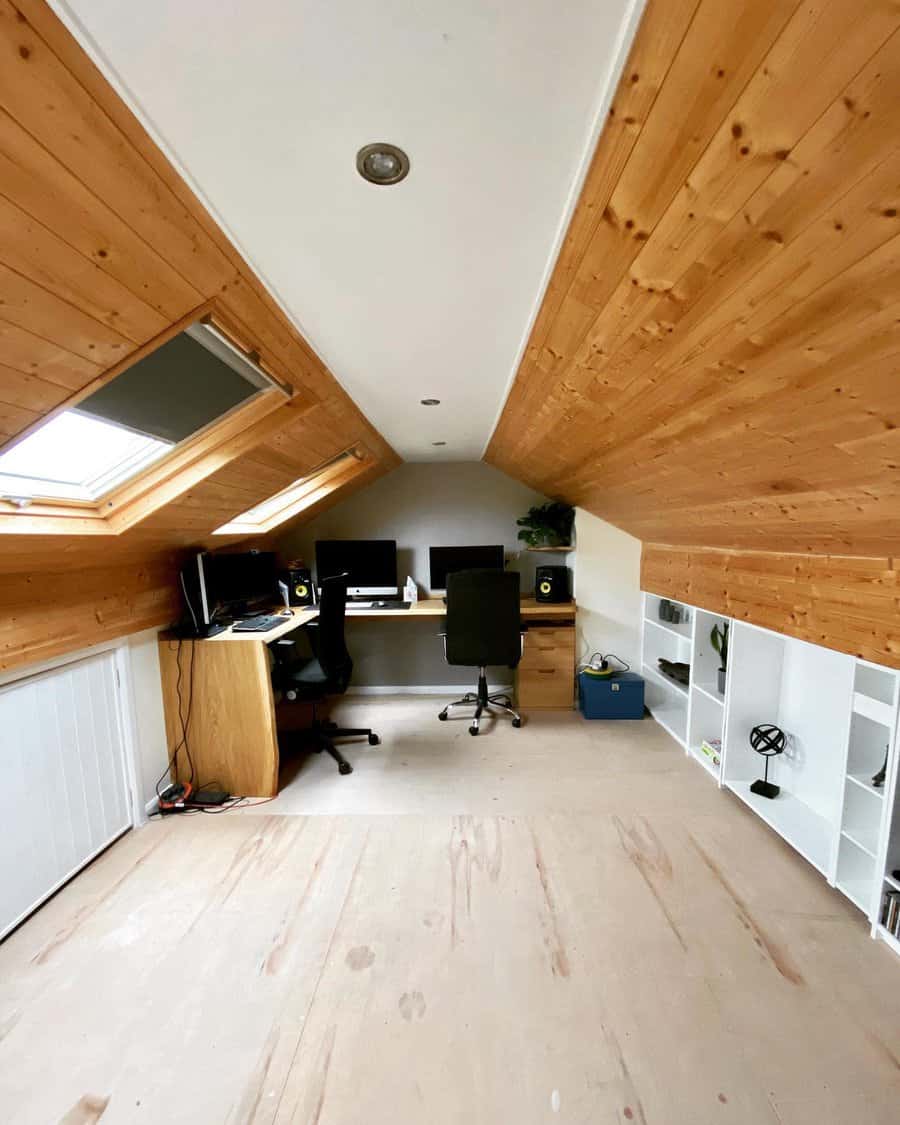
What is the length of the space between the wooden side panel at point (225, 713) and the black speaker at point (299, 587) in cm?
115

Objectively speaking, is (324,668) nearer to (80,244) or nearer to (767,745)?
(80,244)

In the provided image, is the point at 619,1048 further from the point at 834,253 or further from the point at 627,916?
the point at 834,253

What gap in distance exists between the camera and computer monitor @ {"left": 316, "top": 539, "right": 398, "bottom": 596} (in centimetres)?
388

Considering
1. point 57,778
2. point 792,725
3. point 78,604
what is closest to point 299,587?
point 78,604

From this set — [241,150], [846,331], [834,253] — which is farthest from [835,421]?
[241,150]

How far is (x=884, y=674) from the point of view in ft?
5.63

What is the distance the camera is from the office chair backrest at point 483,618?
3131mm

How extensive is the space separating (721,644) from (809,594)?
94 cm

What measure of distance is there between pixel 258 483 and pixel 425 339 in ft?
4.06

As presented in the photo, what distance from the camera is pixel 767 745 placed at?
7.91 ft

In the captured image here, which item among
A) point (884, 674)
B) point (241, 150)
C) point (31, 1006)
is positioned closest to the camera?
point (241, 150)

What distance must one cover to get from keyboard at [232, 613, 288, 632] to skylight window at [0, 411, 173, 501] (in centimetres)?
115

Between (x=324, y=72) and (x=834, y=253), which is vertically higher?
(x=324, y=72)

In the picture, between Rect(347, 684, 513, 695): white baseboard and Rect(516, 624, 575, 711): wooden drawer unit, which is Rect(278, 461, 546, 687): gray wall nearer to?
Rect(347, 684, 513, 695): white baseboard
